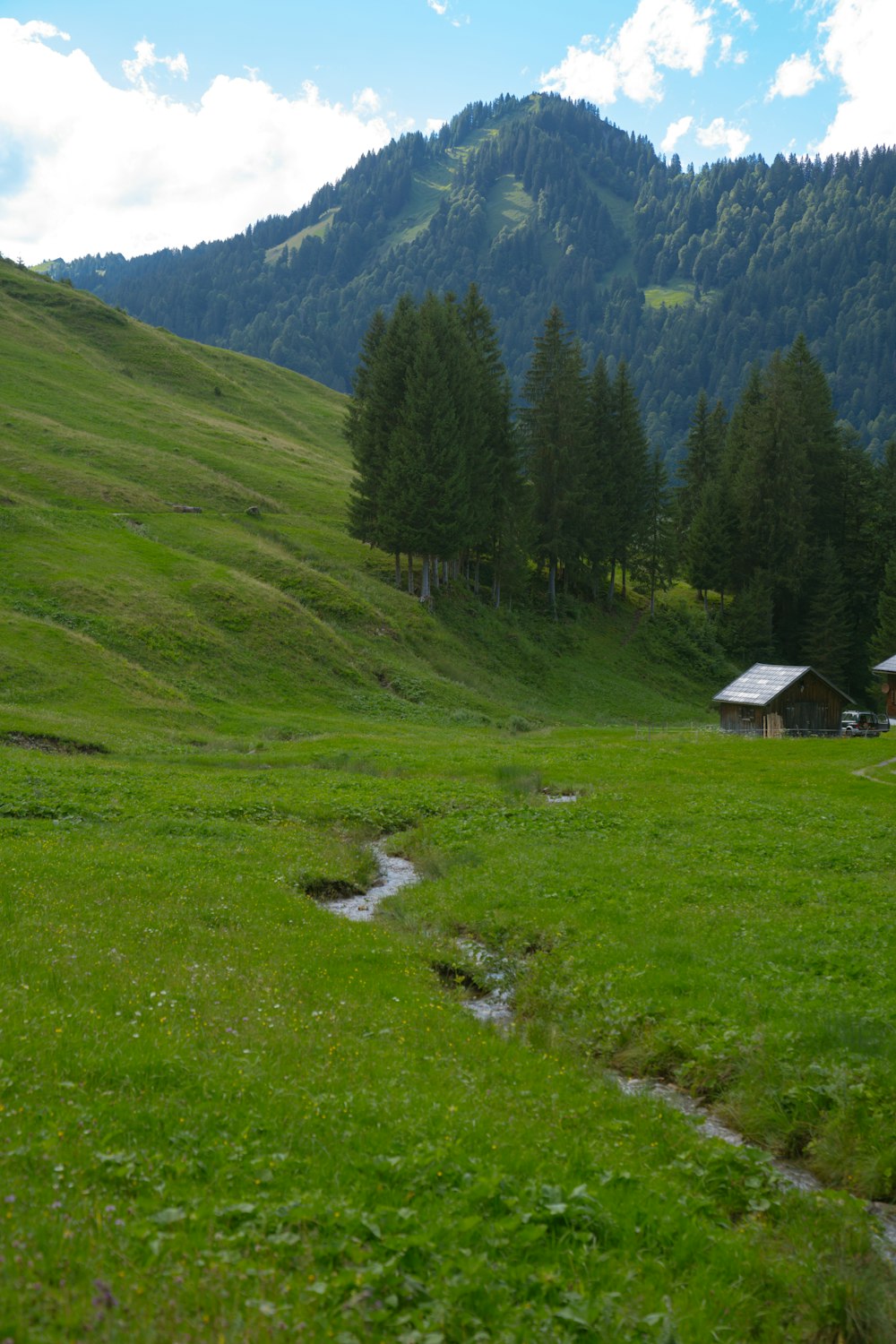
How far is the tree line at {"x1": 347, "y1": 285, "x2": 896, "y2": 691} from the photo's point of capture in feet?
251

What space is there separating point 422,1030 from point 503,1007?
3282 millimetres

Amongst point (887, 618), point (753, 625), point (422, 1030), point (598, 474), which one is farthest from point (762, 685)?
point (422, 1030)

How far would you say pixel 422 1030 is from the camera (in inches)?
532

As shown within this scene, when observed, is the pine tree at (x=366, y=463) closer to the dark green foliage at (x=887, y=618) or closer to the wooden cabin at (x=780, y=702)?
the wooden cabin at (x=780, y=702)

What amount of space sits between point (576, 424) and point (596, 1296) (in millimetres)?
85789

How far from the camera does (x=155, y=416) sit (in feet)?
337

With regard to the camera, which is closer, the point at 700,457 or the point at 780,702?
the point at 780,702

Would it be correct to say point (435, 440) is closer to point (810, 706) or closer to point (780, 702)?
point (780, 702)

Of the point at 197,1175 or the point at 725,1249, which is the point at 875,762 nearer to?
the point at 725,1249

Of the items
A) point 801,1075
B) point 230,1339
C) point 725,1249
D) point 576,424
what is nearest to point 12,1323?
point 230,1339

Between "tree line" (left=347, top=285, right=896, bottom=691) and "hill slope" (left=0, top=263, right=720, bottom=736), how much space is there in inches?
236

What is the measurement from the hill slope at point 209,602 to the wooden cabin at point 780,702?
10.9 metres

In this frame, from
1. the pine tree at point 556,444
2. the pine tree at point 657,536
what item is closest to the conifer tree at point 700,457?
the pine tree at point 657,536

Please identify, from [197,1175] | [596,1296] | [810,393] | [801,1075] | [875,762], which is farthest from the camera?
[810,393]
